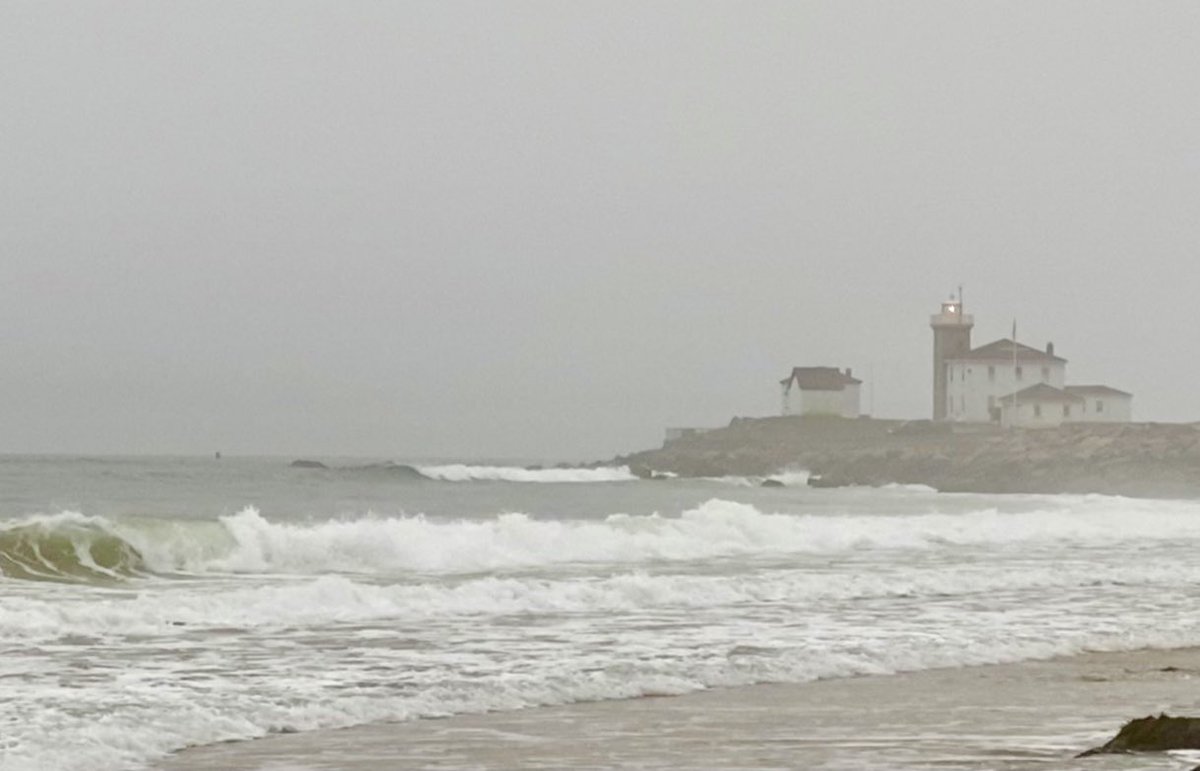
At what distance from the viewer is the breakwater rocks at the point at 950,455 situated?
240 ft

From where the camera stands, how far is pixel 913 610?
15.2 metres

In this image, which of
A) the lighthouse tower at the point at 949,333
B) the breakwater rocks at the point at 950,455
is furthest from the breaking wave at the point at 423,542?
the lighthouse tower at the point at 949,333

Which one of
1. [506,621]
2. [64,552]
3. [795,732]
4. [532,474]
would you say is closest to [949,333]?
[532,474]

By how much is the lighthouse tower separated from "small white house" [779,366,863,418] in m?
8.89

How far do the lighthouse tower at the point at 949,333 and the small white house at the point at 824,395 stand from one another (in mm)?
8890

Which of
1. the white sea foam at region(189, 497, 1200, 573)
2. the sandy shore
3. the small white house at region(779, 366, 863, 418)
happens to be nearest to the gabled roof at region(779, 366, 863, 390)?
the small white house at region(779, 366, 863, 418)

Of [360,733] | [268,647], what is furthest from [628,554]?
[360,733]

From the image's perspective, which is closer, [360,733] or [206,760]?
[206,760]

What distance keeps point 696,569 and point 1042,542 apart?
1001 cm

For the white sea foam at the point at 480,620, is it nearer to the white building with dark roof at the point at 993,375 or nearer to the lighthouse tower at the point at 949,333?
the white building with dark roof at the point at 993,375

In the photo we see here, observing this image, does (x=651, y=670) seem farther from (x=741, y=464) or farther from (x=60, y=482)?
(x=741, y=464)

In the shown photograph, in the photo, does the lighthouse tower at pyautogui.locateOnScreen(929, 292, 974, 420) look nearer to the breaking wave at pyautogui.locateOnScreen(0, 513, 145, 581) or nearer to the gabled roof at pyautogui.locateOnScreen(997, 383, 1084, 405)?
the gabled roof at pyautogui.locateOnScreen(997, 383, 1084, 405)

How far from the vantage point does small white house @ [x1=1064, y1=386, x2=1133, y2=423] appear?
311 ft

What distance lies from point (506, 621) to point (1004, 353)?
8507 cm
